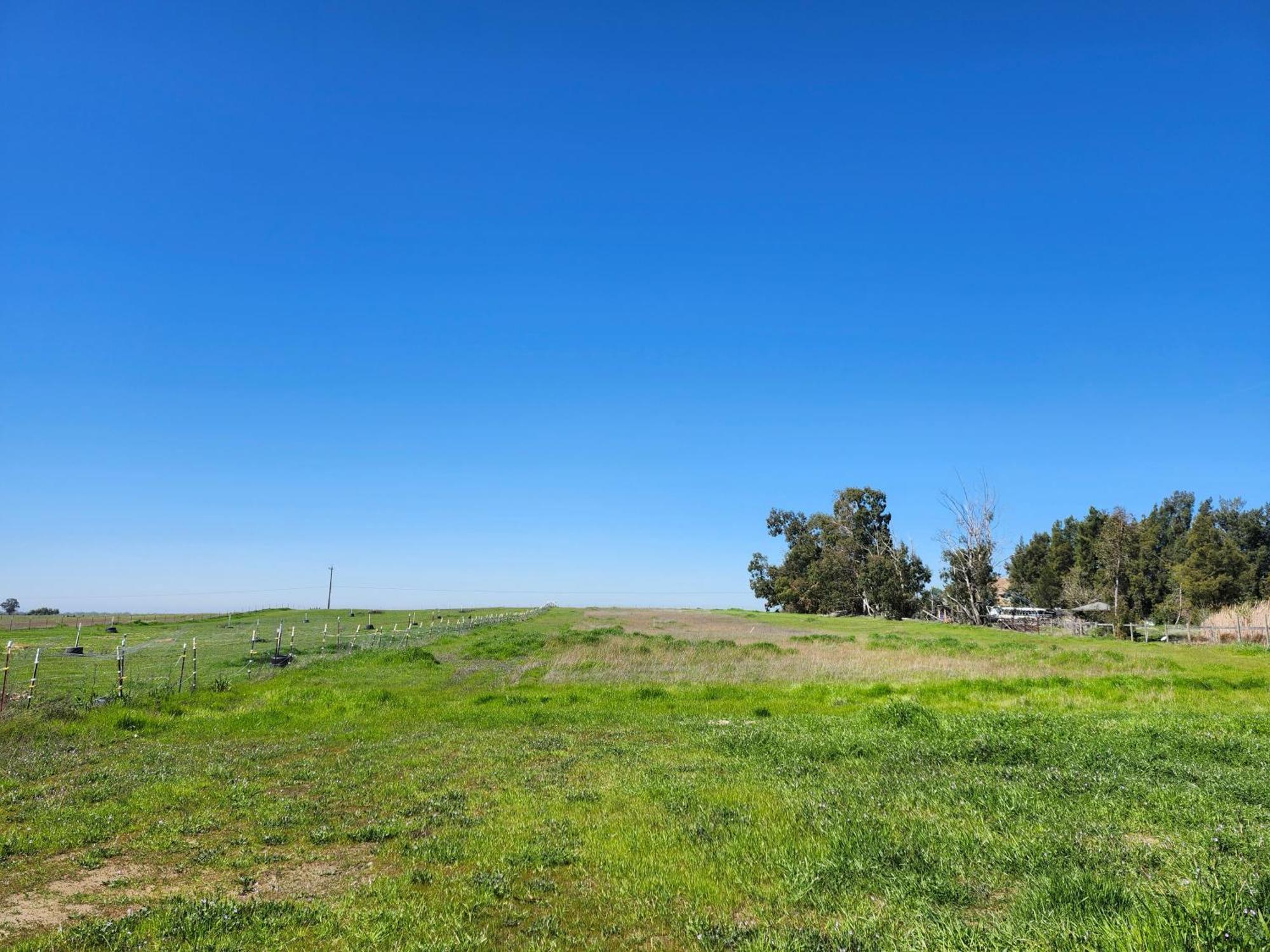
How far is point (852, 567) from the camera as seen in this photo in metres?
111

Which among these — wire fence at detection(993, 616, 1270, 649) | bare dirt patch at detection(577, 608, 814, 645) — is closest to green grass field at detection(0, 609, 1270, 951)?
wire fence at detection(993, 616, 1270, 649)

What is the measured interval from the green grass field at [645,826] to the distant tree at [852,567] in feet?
272

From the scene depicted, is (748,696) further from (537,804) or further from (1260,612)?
(1260,612)

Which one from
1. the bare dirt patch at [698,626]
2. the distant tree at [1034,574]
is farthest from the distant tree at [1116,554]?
the bare dirt patch at [698,626]

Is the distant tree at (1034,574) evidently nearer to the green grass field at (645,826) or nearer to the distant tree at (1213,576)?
the distant tree at (1213,576)

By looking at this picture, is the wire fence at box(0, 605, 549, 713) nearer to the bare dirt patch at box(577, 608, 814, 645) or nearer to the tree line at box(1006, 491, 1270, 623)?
the bare dirt patch at box(577, 608, 814, 645)

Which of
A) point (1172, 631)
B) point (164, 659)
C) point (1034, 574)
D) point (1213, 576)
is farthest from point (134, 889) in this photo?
point (1034, 574)

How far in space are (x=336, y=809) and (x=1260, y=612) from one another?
229 ft

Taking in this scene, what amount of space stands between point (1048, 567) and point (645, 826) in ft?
395

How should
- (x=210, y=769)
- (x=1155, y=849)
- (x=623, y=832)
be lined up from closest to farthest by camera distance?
1. (x=1155, y=849)
2. (x=623, y=832)
3. (x=210, y=769)

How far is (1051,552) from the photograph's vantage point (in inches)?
4348

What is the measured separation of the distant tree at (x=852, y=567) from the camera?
10438 centimetres

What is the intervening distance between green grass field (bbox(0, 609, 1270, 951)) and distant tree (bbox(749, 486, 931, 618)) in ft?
272

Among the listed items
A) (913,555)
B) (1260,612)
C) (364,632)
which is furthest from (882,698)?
(913,555)
